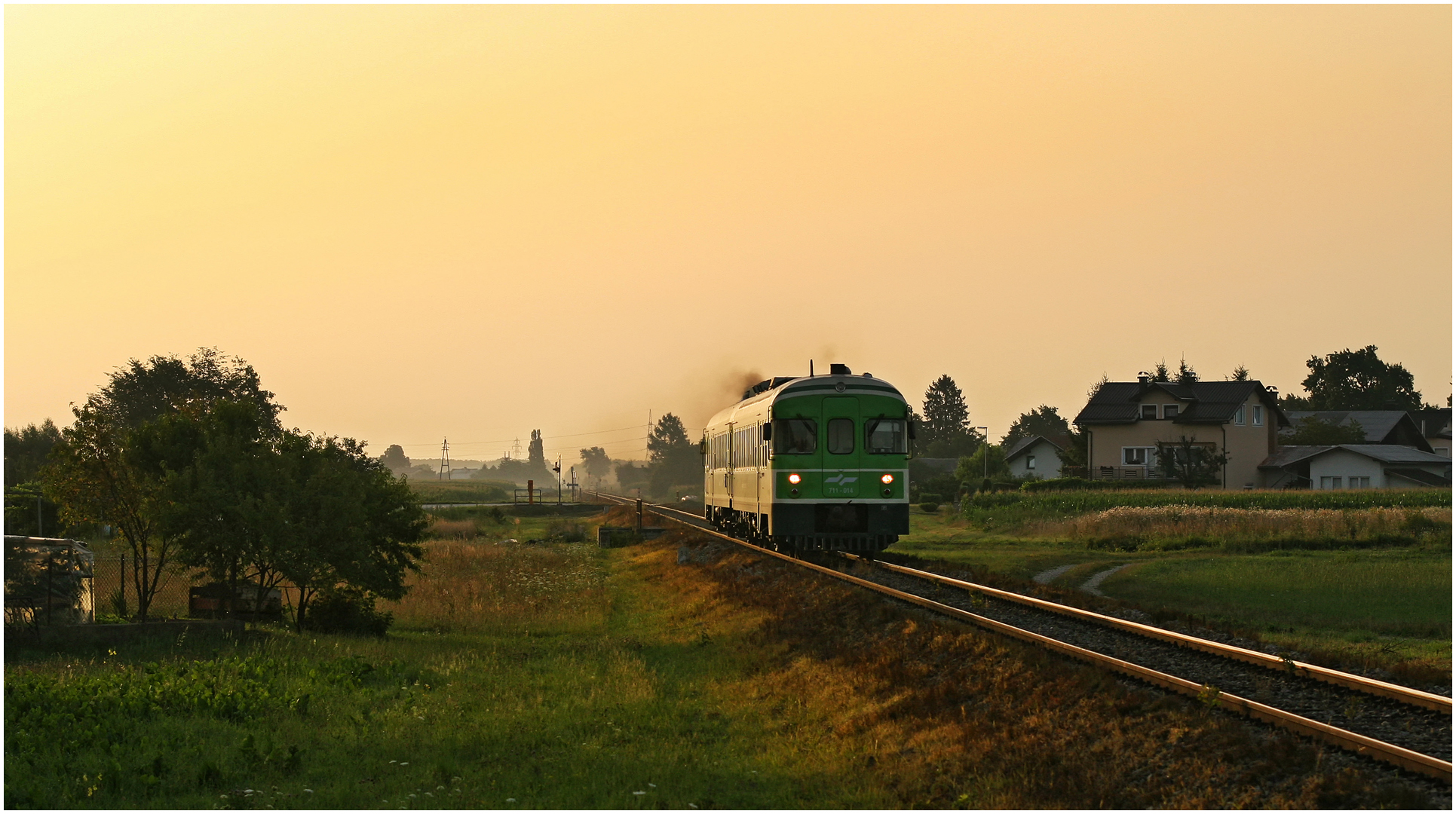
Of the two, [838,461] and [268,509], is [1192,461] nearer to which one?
[838,461]

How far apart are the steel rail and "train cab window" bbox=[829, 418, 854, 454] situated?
19.6 feet

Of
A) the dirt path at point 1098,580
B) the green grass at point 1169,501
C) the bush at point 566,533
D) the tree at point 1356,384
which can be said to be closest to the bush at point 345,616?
the dirt path at point 1098,580

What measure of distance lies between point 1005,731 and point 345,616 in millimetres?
15826

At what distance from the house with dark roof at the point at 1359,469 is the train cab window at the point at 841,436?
50496 millimetres

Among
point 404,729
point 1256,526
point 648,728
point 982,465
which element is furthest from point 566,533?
point 982,465

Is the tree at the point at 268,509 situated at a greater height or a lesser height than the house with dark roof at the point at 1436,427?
lesser

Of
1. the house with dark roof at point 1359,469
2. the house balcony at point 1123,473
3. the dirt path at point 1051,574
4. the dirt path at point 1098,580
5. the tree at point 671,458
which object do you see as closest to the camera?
the dirt path at point 1098,580

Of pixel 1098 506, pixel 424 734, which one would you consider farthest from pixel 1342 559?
pixel 424 734

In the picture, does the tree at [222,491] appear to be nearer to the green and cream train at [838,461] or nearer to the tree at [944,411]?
the green and cream train at [838,461]

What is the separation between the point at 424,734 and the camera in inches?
526

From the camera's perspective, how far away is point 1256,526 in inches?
1401

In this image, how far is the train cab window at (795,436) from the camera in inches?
988

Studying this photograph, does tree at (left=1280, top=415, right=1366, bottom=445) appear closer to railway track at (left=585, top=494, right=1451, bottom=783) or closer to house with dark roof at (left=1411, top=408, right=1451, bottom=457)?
house with dark roof at (left=1411, top=408, right=1451, bottom=457)

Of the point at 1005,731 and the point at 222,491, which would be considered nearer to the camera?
the point at 1005,731
